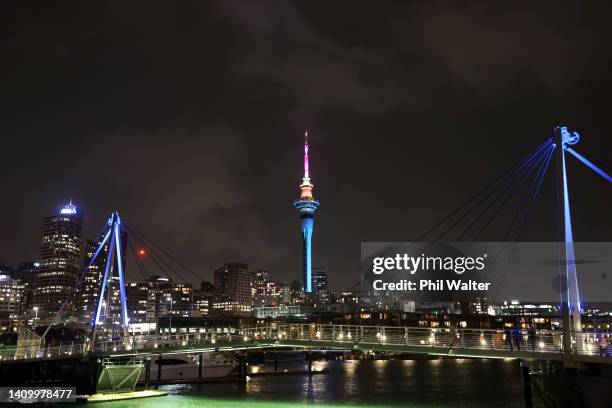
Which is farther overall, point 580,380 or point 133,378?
point 133,378

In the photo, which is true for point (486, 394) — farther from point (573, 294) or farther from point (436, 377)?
point (573, 294)

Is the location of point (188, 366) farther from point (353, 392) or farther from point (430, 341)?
point (430, 341)

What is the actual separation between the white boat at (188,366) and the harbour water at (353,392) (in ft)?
20.5

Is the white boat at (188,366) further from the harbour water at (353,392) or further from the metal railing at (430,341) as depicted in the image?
the metal railing at (430,341)

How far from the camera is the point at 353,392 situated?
2571 inches

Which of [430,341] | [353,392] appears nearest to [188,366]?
[353,392]

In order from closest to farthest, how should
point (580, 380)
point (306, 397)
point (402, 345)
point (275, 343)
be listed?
point (580, 380) → point (402, 345) → point (275, 343) → point (306, 397)

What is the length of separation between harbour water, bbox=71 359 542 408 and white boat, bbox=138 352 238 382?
624 cm

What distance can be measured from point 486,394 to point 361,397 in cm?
1432

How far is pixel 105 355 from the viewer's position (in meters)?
52.2

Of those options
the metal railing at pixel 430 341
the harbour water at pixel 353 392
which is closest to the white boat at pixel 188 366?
the harbour water at pixel 353 392

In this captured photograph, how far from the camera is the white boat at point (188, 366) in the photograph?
81562 millimetres

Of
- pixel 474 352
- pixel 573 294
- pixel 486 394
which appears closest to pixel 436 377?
pixel 486 394

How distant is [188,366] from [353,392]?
3153 centimetres
